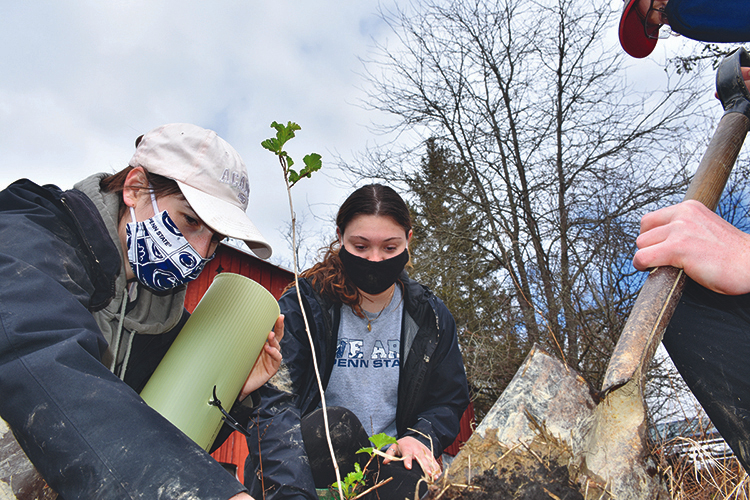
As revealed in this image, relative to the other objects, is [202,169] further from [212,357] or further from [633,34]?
[633,34]

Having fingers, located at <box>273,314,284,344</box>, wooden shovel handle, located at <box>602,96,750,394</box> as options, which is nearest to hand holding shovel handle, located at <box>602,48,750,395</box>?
wooden shovel handle, located at <box>602,96,750,394</box>

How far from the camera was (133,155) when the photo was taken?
1794 millimetres

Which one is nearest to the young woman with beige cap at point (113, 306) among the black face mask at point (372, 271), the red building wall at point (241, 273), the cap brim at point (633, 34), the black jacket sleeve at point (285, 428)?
the black jacket sleeve at point (285, 428)

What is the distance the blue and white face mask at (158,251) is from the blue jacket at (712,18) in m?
1.95

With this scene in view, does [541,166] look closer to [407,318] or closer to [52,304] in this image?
[407,318]

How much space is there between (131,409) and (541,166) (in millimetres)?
8975

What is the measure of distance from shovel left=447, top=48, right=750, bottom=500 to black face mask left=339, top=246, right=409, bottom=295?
1224mm

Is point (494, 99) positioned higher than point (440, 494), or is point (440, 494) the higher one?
point (494, 99)

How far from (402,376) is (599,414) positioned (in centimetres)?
130

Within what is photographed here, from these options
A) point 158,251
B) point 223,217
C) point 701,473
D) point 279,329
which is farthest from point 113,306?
point 701,473

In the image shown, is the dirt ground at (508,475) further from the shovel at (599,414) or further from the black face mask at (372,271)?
the black face mask at (372,271)

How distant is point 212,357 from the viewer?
174 centimetres

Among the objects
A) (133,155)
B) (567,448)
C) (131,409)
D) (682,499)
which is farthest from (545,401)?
(133,155)

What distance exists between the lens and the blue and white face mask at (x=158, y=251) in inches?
66.6
